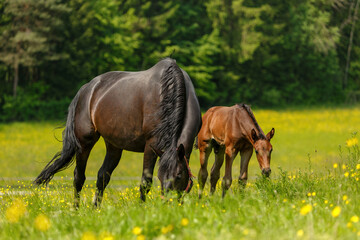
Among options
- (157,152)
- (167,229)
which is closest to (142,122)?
(157,152)

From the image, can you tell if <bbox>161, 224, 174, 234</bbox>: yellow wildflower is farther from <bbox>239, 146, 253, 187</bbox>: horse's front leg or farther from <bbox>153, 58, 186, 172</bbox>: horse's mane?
<bbox>239, 146, 253, 187</bbox>: horse's front leg

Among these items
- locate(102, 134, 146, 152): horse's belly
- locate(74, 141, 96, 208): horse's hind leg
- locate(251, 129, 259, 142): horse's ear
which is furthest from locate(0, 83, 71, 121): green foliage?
locate(251, 129, 259, 142): horse's ear

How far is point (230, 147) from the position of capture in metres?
8.36

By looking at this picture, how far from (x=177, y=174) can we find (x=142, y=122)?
151cm

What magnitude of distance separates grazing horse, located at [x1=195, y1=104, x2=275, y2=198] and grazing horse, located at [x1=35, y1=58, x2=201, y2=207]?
1399mm

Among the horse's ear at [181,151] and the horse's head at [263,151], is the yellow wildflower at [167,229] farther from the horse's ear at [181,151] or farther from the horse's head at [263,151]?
the horse's head at [263,151]

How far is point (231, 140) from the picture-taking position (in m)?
8.37

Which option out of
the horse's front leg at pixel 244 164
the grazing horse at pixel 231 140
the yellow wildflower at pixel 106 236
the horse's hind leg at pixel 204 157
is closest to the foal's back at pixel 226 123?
the grazing horse at pixel 231 140

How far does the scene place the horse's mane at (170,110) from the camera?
618cm

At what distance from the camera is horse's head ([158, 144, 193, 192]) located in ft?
18.3

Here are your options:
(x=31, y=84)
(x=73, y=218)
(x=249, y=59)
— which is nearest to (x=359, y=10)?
(x=249, y=59)

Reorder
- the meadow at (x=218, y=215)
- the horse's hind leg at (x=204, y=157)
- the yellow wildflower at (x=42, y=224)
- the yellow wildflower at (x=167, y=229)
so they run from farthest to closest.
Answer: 1. the horse's hind leg at (x=204, y=157)
2. the yellow wildflower at (x=42, y=224)
3. the meadow at (x=218, y=215)
4. the yellow wildflower at (x=167, y=229)

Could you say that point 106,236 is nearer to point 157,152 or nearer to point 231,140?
point 157,152

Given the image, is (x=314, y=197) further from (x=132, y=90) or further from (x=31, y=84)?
(x=31, y=84)
